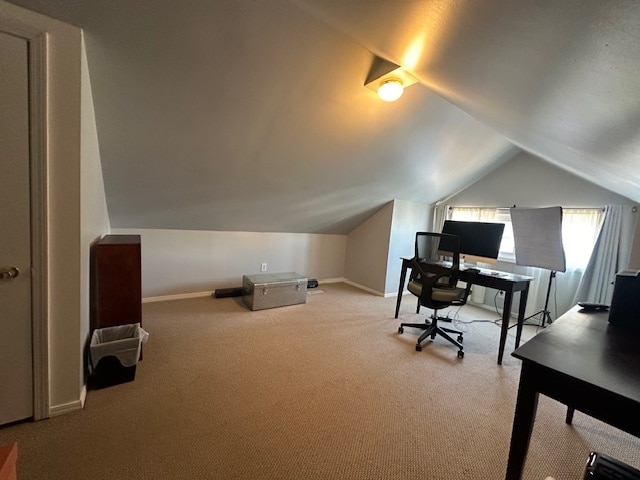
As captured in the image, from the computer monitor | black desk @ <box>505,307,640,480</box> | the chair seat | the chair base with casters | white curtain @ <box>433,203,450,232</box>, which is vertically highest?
white curtain @ <box>433,203,450,232</box>

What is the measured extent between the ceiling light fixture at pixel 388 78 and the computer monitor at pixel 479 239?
1942mm

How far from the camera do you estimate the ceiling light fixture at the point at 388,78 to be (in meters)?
1.94

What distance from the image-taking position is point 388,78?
6.58ft

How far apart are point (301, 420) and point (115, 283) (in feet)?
5.65

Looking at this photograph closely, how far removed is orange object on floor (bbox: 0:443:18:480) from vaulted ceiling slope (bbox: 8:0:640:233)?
1690 mm

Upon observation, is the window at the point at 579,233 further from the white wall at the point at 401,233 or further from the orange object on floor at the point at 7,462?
the orange object on floor at the point at 7,462

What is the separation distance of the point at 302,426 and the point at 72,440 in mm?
1229

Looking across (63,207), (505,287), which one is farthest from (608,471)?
(63,207)

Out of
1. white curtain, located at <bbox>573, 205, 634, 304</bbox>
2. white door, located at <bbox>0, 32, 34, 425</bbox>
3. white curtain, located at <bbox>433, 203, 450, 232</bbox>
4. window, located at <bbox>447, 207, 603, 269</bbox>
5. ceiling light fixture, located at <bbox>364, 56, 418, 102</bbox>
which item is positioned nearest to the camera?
white door, located at <bbox>0, 32, 34, 425</bbox>

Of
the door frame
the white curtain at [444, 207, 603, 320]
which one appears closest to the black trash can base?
the door frame

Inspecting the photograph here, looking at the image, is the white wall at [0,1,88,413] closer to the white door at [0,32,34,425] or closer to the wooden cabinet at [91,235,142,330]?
the white door at [0,32,34,425]

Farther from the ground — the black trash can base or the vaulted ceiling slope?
the vaulted ceiling slope

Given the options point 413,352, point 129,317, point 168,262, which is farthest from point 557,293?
point 168,262

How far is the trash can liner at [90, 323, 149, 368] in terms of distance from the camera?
1786mm
